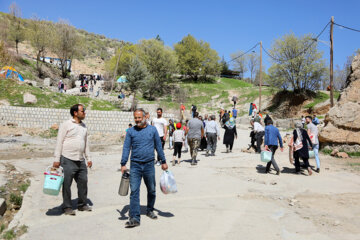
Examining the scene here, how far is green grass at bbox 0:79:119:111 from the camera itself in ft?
84.6

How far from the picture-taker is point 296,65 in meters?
36.3

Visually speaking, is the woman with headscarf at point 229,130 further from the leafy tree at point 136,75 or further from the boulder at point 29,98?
the leafy tree at point 136,75

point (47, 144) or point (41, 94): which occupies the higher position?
point (41, 94)

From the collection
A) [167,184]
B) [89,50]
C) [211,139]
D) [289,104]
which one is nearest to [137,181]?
[167,184]

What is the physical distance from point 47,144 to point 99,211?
13.7 meters

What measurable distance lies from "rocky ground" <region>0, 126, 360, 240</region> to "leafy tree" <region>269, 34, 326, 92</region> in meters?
29.4

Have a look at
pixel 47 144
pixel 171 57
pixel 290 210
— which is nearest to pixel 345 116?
pixel 290 210

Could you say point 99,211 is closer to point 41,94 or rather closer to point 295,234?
point 295,234

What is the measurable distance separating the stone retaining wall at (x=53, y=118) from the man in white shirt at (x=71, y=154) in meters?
18.1

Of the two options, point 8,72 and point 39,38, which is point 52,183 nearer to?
point 8,72

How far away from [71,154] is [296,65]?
3600cm

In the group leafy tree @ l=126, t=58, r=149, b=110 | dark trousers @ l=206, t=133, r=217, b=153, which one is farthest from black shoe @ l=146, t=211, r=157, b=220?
leafy tree @ l=126, t=58, r=149, b=110

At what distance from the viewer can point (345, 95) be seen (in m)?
13.4

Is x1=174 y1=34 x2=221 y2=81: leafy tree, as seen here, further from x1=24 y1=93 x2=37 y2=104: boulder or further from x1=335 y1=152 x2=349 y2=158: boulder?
x1=335 y1=152 x2=349 y2=158: boulder
